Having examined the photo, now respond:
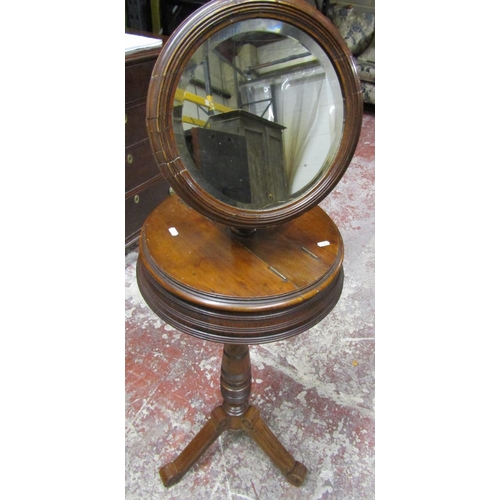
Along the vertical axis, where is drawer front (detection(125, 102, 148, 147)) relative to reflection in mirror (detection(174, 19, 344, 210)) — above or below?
below

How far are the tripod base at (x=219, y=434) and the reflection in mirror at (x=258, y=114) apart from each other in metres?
0.81

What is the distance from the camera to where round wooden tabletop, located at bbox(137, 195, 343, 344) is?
859mm

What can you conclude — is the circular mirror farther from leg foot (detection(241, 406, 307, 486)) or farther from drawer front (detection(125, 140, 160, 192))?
drawer front (detection(125, 140, 160, 192))

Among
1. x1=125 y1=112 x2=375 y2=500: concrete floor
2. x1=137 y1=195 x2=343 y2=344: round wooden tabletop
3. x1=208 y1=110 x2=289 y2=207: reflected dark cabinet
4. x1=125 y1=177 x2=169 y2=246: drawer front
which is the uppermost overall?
x1=208 y1=110 x2=289 y2=207: reflected dark cabinet

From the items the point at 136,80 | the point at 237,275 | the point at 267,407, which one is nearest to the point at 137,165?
the point at 136,80

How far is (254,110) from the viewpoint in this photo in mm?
902

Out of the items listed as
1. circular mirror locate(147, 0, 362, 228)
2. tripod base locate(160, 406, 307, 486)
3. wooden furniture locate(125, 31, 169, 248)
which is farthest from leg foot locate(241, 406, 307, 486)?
wooden furniture locate(125, 31, 169, 248)

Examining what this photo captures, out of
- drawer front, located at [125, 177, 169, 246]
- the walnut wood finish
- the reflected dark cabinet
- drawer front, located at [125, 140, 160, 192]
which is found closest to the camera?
the reflected dark cabinet

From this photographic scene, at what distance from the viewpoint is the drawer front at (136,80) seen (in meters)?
1.99

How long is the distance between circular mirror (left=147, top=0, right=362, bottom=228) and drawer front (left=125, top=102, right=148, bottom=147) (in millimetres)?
1375

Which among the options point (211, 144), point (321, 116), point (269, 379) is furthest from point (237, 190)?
point (269, 379)

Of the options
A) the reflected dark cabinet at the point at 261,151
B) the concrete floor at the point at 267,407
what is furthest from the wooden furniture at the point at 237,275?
the concrete floor at the point at 267,407

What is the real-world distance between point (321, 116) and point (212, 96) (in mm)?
245

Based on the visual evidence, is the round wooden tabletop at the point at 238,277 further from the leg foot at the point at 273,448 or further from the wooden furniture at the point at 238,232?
the leg foot at the point at 273,448
